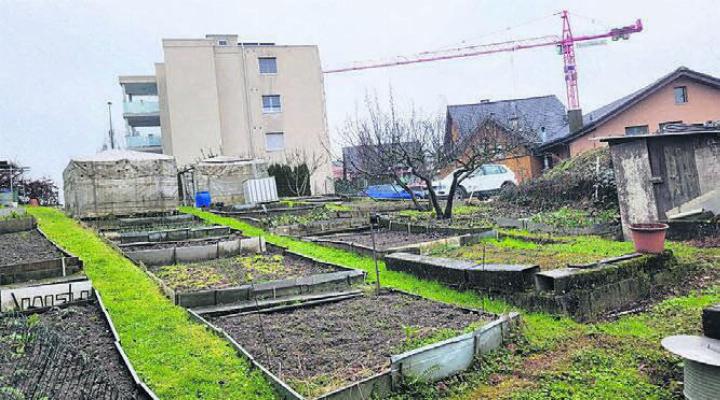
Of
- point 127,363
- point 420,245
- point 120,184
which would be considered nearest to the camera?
point 127,363

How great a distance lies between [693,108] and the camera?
21.6m

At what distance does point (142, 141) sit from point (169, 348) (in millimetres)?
28691

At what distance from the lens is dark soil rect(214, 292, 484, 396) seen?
13.4ft

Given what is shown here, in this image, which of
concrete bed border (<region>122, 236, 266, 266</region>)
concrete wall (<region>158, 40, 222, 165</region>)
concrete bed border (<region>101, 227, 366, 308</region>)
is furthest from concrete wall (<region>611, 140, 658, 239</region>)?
concrete wall (<region>158, 40, 222, 165</region>)

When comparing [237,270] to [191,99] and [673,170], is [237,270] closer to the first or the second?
[673,170]

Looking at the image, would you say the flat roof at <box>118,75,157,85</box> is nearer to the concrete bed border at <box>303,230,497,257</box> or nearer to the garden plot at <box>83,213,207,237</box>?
the garden plot at <box>83,213,207,237</box>

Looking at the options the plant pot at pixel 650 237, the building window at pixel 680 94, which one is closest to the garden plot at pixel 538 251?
the plant pot at pixel 650 237

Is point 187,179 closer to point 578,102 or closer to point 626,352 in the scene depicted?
point 626,352

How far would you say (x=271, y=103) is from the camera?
31484mm

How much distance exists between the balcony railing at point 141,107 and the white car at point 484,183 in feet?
61.8

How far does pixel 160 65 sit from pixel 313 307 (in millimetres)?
28583

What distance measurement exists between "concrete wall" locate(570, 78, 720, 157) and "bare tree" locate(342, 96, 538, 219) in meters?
6.97

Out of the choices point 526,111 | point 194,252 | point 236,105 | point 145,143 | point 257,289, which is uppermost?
point 236,105

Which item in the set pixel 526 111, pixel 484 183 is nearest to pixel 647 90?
pixel 484 183
